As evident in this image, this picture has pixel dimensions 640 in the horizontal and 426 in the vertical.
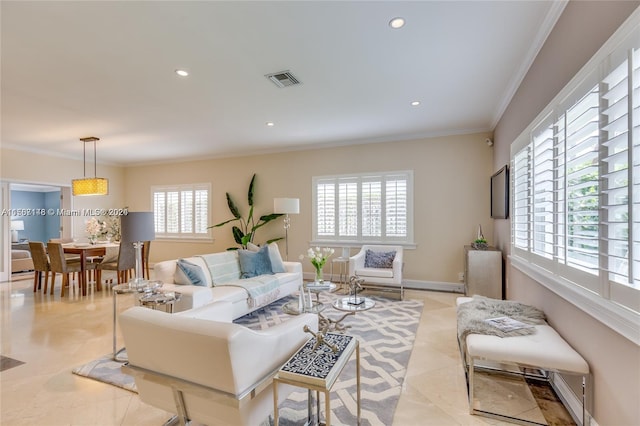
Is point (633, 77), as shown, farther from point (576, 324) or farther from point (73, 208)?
point (73, 208)

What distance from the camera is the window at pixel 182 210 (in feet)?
24.8

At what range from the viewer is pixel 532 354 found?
1943mm

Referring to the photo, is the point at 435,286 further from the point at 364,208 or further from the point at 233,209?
the point at 233,209

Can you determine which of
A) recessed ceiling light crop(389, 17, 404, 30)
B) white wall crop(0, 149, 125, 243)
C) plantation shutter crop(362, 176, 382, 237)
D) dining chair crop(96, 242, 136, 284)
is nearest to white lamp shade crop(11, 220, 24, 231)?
white wall crop(0, 149, 125, 243)

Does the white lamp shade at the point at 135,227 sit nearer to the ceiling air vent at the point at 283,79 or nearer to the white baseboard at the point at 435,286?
the ceiling air vent at the point at 283,79

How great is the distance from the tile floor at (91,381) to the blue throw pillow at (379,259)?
3.80 ft

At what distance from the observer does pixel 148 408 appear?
7.04 feet

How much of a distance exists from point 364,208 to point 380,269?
1.36 m

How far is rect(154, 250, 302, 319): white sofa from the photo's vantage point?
11.1ft

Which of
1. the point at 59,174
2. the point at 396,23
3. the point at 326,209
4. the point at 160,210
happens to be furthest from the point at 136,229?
the point at 59,174

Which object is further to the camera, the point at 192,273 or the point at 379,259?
the point at 379,259

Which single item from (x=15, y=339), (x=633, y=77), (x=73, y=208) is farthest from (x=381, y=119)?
(x=73, y=208)

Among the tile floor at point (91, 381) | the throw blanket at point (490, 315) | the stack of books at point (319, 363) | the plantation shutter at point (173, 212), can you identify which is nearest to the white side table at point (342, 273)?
the tile floor at point (91, 381)

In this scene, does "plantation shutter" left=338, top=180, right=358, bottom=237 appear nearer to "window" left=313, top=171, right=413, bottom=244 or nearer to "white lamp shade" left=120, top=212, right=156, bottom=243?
"window" left=313, top=171, right=413, bottom=244
